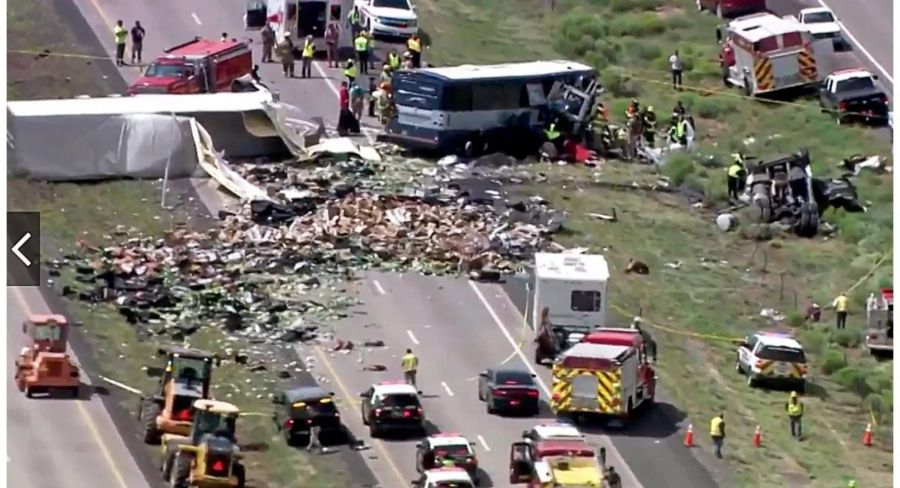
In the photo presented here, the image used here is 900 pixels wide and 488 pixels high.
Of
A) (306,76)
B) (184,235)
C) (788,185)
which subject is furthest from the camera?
(306,76)

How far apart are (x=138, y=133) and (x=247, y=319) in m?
13.8

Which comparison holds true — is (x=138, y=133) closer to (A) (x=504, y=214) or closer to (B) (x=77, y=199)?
(B) (x=77, y=199)

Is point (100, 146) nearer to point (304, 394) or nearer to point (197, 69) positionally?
point (197, 69)

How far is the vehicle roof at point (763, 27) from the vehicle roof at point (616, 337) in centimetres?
2781

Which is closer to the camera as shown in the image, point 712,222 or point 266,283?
point 266,283

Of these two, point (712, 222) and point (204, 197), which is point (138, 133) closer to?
point (204, 197)

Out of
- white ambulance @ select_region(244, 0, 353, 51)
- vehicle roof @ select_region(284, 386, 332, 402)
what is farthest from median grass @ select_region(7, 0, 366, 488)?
white ambulance @ select_region(244, 0, 353, 51)

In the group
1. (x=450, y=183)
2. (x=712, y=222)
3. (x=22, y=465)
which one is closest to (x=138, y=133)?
(x=450, y=183)

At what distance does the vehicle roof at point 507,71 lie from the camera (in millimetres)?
84938

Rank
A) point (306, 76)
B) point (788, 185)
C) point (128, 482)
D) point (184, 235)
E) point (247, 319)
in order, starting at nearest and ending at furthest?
point (128, 482) → point (247, 319) → point (184, 235) → point (788, 185) → point (306, 76)

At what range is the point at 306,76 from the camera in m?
93.2

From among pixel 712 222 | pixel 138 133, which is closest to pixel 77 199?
pixel 138 133

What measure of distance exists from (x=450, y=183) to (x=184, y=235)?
9.21 meters

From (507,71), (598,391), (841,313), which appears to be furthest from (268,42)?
(598,391)
